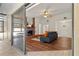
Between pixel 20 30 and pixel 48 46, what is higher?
pixel 20 30

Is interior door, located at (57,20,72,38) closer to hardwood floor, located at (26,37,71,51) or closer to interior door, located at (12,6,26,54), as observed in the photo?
hardwood floor, located at (26,37,71,51)

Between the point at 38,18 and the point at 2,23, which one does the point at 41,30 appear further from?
the point at 2,23

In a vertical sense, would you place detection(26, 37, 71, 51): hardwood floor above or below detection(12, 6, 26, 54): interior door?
below

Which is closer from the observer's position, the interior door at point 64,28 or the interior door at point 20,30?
the interior door at point 20,30

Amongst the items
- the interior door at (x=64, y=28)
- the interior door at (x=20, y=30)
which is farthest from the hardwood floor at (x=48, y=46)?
the interior door at (x=64, y=28)

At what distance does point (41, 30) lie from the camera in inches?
516

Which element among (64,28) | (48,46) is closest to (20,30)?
(48,46)

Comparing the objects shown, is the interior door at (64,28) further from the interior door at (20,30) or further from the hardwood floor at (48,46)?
the interior door at (20,30)

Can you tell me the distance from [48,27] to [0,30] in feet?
14.3

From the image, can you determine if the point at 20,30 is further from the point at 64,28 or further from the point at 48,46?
the point at 64,28

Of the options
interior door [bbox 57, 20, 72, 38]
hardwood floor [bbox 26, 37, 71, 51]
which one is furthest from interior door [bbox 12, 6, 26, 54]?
interior door [bbox 57, 20, 72, 38]

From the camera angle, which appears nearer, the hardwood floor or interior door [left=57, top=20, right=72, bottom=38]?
the hardwood floor

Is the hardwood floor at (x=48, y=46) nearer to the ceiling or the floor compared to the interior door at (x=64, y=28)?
nearer to the floor

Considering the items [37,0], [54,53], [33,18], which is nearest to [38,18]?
[33,18]
